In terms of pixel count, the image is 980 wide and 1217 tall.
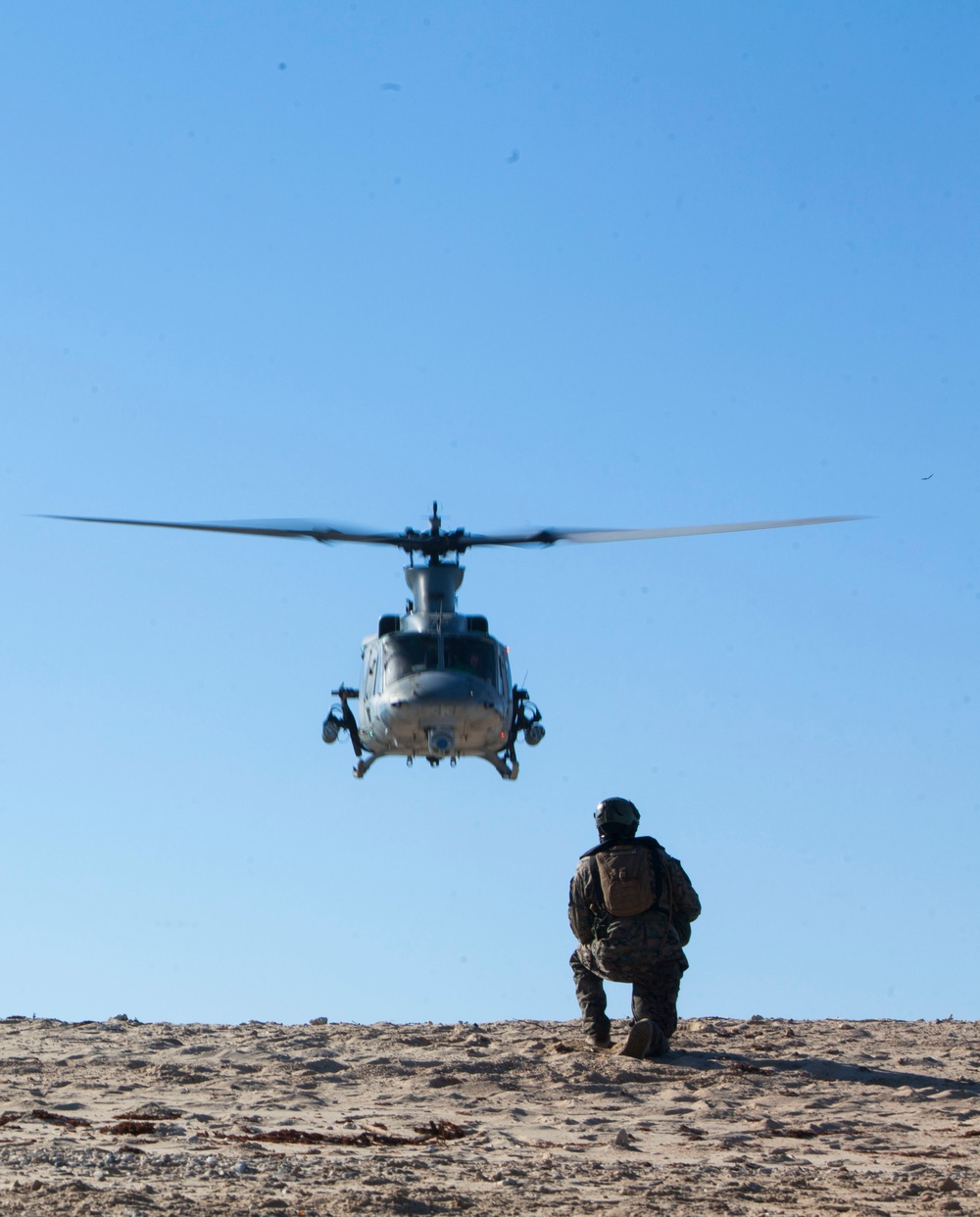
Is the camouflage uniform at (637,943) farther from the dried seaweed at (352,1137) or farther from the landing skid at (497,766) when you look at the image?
the landing skid at (497,766)

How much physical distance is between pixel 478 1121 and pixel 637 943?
278 centimetres

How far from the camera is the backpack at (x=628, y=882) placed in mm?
12562

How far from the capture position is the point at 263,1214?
288 inches

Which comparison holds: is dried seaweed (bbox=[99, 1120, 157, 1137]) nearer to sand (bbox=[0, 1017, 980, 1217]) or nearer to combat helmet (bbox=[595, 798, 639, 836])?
sand (bbox=[0, 1017, 980, 1217])

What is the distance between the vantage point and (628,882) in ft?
41.3

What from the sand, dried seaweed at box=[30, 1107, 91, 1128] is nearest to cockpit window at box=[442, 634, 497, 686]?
the sand

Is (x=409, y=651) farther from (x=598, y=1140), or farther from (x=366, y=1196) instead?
(x=366, y=1196)

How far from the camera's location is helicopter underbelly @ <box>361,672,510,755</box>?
22156 millimetres

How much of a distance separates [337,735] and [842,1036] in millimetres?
10986

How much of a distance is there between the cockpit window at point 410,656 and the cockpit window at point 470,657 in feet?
0.57

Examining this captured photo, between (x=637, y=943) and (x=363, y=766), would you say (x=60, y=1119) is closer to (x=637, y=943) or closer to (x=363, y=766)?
(x=637, y=943)

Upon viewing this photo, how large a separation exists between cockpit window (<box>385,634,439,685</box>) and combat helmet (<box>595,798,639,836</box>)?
971 centimetres

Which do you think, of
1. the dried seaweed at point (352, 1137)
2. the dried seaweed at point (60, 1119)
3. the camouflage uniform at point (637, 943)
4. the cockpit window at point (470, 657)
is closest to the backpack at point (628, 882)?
the camouflage uniform at point (637, 943)

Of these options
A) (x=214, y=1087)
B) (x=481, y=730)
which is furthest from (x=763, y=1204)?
(x=481, y=730)
